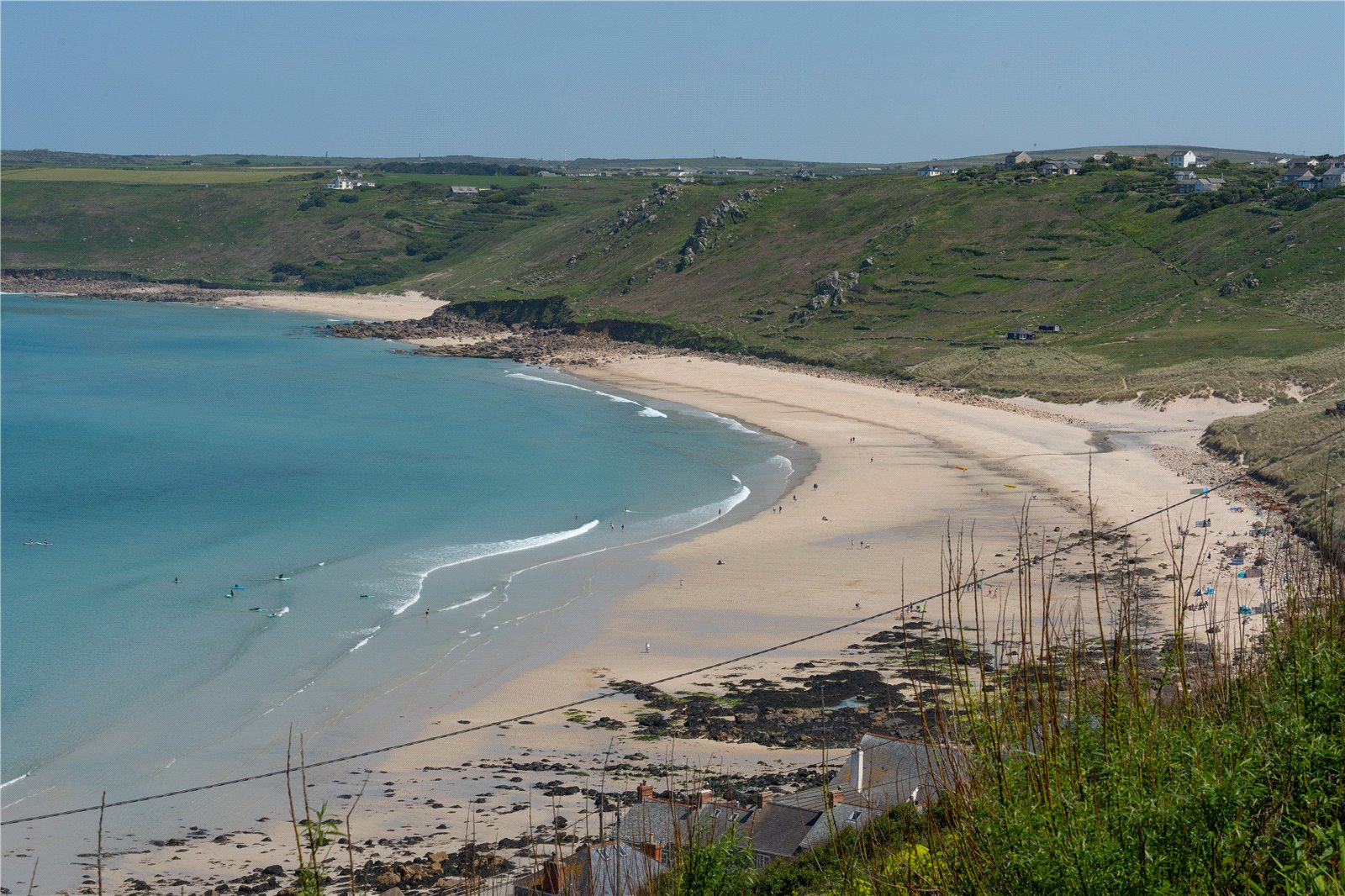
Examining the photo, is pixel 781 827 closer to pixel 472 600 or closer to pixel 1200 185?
pixel 472 600

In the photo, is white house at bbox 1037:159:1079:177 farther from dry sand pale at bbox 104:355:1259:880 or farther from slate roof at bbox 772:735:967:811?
slate roof at bbox 772:735:967:811

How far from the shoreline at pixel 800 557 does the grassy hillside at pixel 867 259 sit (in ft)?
29.0

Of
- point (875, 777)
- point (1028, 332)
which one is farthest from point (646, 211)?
point (875, 777)

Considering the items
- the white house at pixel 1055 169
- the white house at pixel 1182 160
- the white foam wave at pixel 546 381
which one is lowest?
the white foam wave at pixel 546 381

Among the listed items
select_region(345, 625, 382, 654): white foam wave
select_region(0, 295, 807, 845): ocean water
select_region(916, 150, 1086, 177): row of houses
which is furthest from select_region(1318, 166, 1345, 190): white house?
select_region(345, 625, 382, 654): white foam wave

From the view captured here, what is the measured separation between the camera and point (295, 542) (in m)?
42.3

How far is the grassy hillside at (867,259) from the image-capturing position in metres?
75.2

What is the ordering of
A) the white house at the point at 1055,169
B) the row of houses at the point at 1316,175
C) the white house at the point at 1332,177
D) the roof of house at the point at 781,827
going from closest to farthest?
the roof of house at the point at 781,827 < the white house at the point at 1332,177 < the row of houses at the point at 1316,175 < the white house at the point at 1055,169

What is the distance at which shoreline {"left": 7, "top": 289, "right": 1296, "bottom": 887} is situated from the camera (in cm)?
2267

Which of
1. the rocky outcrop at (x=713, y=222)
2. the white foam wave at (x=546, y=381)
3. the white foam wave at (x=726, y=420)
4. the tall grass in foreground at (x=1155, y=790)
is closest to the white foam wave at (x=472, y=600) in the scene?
the tall grass in foreground at (x=1155, y=790)

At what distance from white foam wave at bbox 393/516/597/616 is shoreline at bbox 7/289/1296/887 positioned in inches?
175

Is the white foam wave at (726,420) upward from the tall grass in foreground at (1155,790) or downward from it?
downward

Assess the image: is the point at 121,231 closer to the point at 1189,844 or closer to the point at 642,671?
the point at 642,671

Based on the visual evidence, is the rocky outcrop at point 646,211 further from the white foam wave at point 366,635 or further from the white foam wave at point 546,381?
the white foam wave at point 366,635
